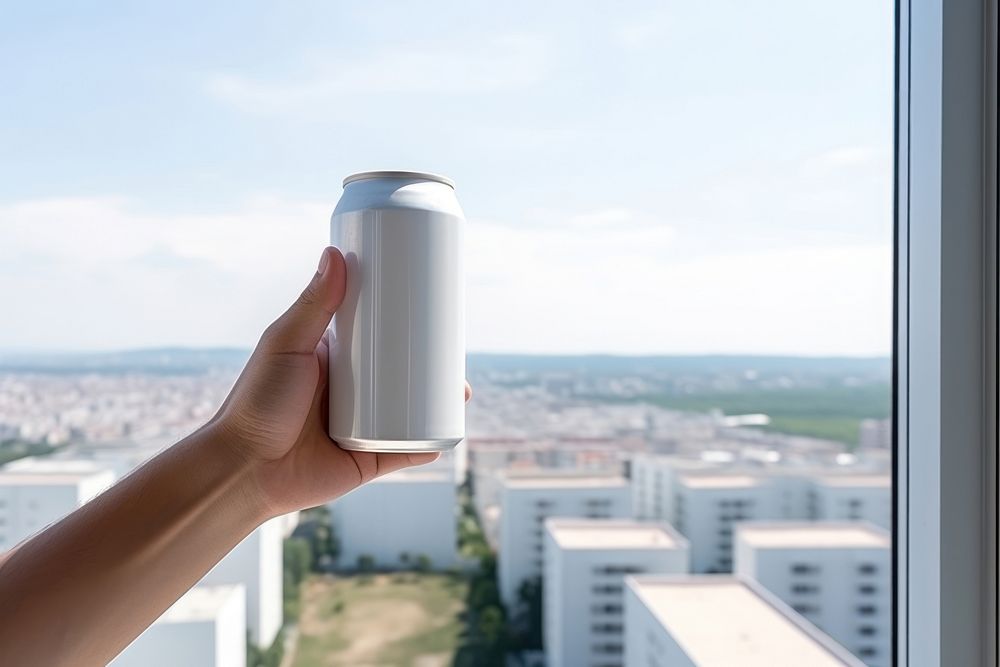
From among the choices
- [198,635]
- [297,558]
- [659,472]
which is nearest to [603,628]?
[659,472]

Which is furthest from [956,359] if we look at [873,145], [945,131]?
[873,145]

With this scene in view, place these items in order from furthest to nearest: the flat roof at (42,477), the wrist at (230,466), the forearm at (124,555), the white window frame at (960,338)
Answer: the flat roof at (42,477) → the white window frame at (960,338) → the wrist at (230,466) → the forearm at (124,555)

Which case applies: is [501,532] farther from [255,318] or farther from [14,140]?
[14,140]

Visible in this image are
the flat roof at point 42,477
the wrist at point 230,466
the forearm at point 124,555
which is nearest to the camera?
the forearm at point 124,555

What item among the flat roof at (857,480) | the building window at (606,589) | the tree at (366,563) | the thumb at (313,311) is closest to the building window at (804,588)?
the flat roof at (857,480)

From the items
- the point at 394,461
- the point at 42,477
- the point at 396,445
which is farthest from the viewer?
the point at 42,477

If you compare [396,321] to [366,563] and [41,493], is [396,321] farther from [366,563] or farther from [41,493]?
[41,493]

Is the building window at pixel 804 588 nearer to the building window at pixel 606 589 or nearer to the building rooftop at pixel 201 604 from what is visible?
the building window at pixel 606 589
